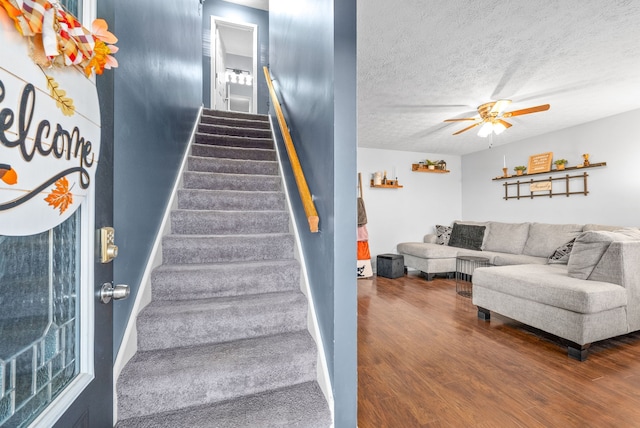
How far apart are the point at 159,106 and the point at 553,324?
327 cm

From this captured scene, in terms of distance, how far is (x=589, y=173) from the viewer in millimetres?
3963

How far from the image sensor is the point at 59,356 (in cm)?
71

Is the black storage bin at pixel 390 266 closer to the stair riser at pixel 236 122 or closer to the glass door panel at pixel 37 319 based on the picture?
the stair riser at pixel 236 122

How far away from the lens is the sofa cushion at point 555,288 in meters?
1.97

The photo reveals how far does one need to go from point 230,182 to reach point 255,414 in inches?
71.7

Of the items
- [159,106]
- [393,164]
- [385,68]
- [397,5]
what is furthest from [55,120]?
[393,164]

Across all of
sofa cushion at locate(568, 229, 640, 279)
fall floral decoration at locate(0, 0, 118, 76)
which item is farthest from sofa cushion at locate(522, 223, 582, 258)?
fall floral decoration at locate(0, 0, 118, 76)

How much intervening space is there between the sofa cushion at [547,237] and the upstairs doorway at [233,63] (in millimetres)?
5073

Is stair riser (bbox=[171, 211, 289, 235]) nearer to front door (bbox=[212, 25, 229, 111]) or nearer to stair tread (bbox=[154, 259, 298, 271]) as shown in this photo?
stair tread (bbox=[154, 259, 298, 271])

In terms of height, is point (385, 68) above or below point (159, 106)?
above

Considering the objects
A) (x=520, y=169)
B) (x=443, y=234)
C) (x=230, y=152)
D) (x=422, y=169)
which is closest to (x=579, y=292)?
(x=230, y=152)

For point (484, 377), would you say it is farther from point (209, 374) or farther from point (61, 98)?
point (61, 98)

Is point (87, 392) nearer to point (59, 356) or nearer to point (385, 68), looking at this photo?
point (59, 356)

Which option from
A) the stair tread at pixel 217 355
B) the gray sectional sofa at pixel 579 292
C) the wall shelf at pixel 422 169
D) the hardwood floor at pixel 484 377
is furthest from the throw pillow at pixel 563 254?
the stair tread at pixel 217 355
